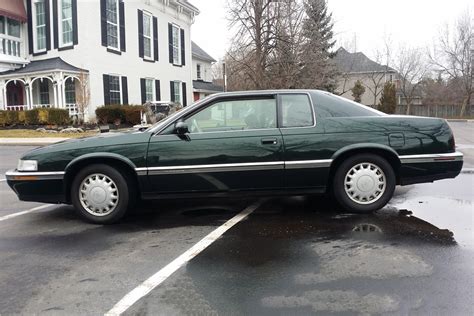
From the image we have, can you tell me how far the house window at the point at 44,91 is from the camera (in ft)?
77.8

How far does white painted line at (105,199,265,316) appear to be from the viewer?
3.10 metres

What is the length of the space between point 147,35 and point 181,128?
24.1m

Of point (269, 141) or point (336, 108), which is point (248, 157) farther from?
point (336, 108)

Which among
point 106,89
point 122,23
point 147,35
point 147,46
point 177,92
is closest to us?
point 106,89

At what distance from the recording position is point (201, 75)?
40969mm

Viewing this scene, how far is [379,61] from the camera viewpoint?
55.9 metres

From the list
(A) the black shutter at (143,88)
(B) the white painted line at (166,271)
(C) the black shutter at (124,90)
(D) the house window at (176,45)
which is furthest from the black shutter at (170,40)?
(B) the white painted line at (166,271)

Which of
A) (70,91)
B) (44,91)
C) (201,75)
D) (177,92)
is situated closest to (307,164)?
(70,91)

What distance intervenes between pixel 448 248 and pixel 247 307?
2.26 meters

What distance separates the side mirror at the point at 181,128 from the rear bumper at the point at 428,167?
8.62 ft

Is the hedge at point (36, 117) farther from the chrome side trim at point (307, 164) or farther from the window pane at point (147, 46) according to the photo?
the chrome side trim at point (307, 164)

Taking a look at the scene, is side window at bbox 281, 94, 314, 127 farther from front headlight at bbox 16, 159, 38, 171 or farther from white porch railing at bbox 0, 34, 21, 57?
white porch railing at bbox 0, 34, 21, 57

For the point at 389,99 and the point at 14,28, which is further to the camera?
the point at 389,99

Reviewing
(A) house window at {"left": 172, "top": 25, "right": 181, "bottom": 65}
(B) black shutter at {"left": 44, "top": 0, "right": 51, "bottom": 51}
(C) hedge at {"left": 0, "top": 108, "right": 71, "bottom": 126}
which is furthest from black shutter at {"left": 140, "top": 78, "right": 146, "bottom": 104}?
(C) hedge at {"left": 0, "top": 108, "right": 71, "bottom": 126}
